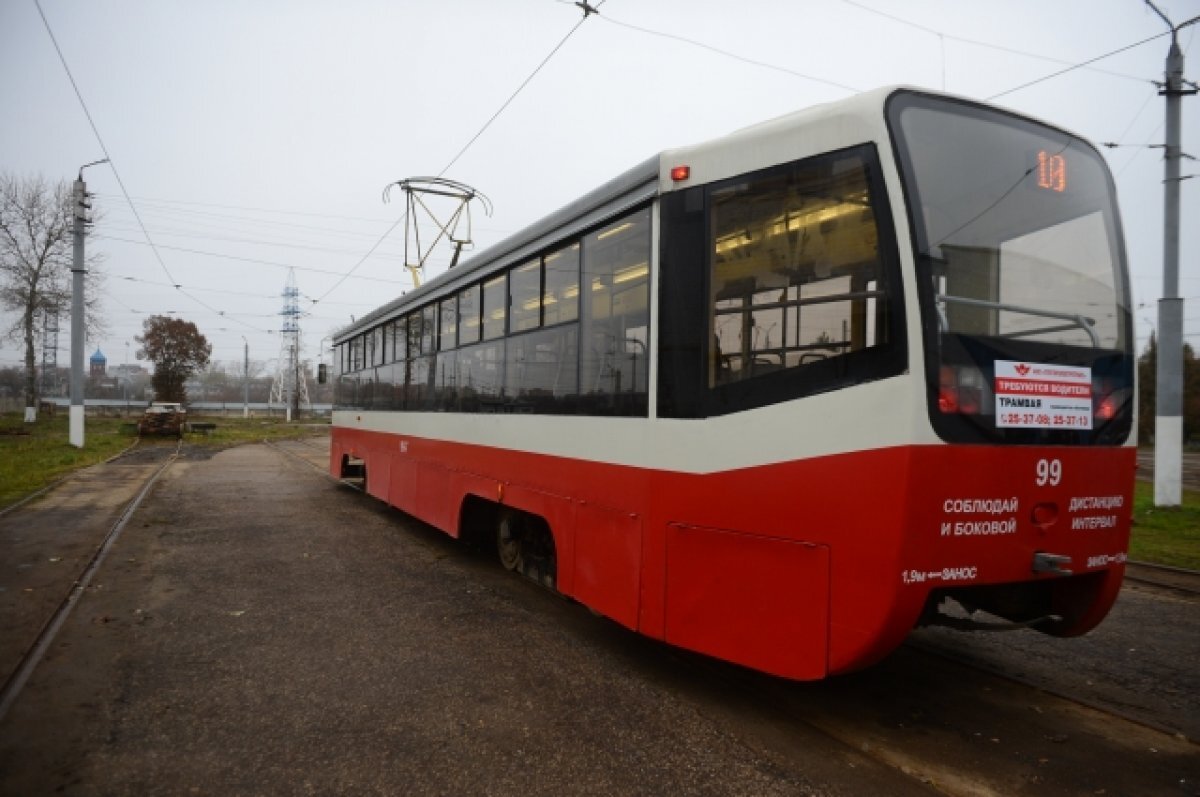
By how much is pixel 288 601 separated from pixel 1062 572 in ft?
17.3

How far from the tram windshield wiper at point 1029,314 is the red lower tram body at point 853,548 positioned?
1.80 feet

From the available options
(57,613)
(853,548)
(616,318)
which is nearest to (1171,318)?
(616,318)

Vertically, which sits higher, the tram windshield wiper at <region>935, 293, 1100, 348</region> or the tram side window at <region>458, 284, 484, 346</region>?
the tram side window at <region>458, 284, 484, 346</region>

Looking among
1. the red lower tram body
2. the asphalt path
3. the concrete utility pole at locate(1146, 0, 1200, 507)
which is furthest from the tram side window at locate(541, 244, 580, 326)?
the concrete utility pole at locate(1146, 0, 1200, 507)

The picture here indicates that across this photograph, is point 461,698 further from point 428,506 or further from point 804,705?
point 428,506

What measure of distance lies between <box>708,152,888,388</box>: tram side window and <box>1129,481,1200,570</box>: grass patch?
653cm

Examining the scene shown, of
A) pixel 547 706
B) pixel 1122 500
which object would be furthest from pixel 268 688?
pixel 1122 500

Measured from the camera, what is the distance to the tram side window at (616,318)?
13.4 feet

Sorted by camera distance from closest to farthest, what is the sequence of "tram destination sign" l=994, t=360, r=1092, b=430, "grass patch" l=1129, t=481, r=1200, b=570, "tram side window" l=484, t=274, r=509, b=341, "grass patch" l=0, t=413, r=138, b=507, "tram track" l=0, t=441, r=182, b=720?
"tram destination sign" l=994, t=360, r=1092, b=430
"tram track" l=0, t=441, r=182, b=720
"tram side window" l=484, t=274, r=509, b=341
"grass patch" l=1129, t=481, r=1200, b=570
"grass patch" l=0, t=413, r=138, b=507

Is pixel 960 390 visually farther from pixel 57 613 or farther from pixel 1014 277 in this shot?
pixel 57 613

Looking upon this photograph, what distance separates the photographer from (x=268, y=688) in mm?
3947

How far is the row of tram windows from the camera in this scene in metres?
4.21

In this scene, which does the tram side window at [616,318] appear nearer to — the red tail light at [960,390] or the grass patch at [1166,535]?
the red tail light at [960,390]

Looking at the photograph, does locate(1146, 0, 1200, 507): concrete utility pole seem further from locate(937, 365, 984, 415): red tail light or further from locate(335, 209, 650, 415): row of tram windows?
locate(335, 209, 650, 415): row of tram windows
